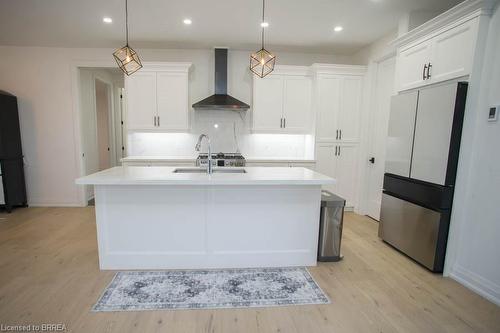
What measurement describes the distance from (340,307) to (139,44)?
4647 millimetres

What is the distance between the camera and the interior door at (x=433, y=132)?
2316 millimetres

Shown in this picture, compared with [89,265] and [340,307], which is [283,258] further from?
[89,265]

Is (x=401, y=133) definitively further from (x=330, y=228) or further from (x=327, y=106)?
(x=327, y=106)

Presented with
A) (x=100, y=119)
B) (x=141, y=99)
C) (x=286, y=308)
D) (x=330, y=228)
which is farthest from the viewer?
(x=100, y=119)

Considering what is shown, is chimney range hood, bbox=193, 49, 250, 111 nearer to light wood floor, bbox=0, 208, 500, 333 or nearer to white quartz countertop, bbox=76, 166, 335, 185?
white quartz countertop, bbox=76, 166, 335, 185

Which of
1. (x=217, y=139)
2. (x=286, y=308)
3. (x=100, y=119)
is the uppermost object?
(x=100, y=119)

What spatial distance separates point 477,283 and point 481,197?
0.77m

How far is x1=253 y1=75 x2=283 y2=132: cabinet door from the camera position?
432cm

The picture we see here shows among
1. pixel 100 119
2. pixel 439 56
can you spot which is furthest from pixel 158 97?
pixel 439 56

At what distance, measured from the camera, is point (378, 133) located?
4.10 metres

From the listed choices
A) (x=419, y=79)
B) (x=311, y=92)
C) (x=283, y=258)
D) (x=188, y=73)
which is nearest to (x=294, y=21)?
(x=311, y=92)

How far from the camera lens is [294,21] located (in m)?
3.30

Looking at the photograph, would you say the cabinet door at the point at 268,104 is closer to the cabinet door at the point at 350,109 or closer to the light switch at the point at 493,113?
the cabinet door at the point at 350,109

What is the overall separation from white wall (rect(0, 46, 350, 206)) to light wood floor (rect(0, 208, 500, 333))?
5.85 feet
